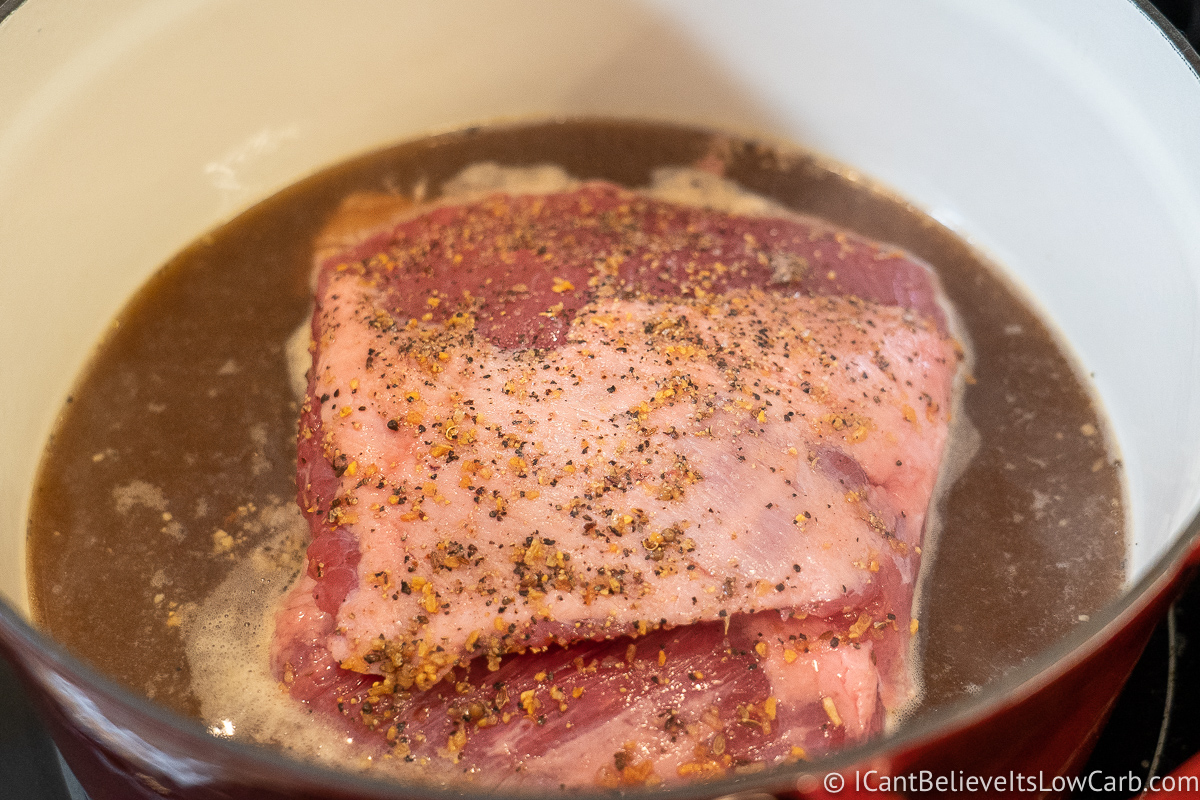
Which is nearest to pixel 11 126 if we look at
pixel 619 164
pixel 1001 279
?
pixel 619 164

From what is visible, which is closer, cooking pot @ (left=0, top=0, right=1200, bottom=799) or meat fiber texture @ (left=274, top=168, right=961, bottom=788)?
meat fiber texture @ (left=274, top=168, right=961, bottom=788)

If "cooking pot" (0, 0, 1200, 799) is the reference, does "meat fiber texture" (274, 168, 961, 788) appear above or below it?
below

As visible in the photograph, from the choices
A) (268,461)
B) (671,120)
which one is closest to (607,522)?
(268,461)

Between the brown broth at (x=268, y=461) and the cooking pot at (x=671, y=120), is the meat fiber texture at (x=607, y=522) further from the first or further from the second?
the cooking pot at (x=671, y=120)

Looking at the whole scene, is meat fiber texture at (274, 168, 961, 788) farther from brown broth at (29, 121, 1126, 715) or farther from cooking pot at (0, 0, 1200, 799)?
cooking pot at (0, 0, 1200, 799)

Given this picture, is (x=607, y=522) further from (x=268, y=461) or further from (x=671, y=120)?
(x=671, y=120)

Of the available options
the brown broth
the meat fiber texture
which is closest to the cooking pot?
the brown broth
